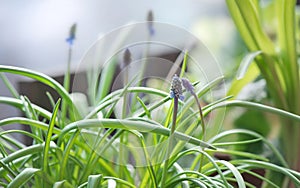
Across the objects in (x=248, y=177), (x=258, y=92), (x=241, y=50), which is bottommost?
(x=248, y=177)

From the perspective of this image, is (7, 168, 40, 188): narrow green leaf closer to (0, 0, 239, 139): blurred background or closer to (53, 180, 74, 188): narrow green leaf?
(53, 180, 74, 188): narrow green leaf

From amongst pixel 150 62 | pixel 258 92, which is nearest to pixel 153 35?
pixel 150 62

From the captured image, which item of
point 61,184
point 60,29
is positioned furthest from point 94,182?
point 60,29

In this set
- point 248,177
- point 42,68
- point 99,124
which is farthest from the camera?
point 42,68

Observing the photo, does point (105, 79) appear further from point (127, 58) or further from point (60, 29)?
point (60, 29)

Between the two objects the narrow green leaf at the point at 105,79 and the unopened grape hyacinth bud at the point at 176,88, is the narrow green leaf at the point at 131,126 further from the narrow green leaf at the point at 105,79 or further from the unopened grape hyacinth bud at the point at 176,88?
the narrow green leaf at the point at 105,79

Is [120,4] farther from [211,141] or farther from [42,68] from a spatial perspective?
[211,141]

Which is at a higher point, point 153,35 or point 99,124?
point 153,35

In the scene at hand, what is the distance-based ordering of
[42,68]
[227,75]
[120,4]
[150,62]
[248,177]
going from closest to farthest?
[150,62] < [248,177] < [227,75] < [42,68] < [120,4]

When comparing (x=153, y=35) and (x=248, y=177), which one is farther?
(x=248, y=177)
